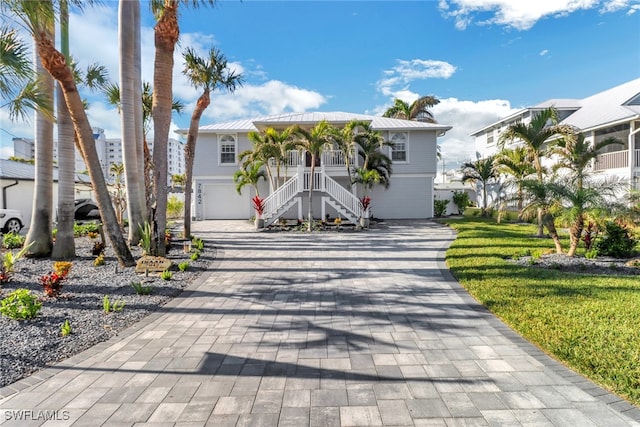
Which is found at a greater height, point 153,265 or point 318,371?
point 153,265

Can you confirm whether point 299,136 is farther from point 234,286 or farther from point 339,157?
point 234,286

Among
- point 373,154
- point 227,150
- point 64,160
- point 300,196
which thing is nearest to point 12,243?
point 64,160

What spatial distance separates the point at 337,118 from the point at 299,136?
4.13 meters

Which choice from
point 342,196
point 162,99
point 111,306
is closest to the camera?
point 111,306

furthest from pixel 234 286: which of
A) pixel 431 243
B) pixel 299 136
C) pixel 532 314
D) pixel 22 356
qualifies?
pixel 299 136

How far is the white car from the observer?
13.6 meters

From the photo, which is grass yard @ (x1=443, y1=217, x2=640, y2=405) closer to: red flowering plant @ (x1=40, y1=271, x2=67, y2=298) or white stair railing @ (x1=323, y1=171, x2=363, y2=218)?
red flowering plant @ (x1=40, y1=271, x2=67, y2=298)

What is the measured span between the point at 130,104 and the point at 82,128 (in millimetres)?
1786

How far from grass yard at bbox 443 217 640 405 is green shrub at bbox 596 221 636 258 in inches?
75.8

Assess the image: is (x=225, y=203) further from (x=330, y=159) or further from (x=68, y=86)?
(x=68, y=86)

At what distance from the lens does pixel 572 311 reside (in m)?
4.84

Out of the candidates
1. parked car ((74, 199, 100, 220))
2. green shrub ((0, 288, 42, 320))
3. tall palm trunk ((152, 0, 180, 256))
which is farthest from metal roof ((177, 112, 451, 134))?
green shrub ((0, 288, 42, 320))

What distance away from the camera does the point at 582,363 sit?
3410mm

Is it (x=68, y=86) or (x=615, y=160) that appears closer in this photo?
(x=68, y=86)
